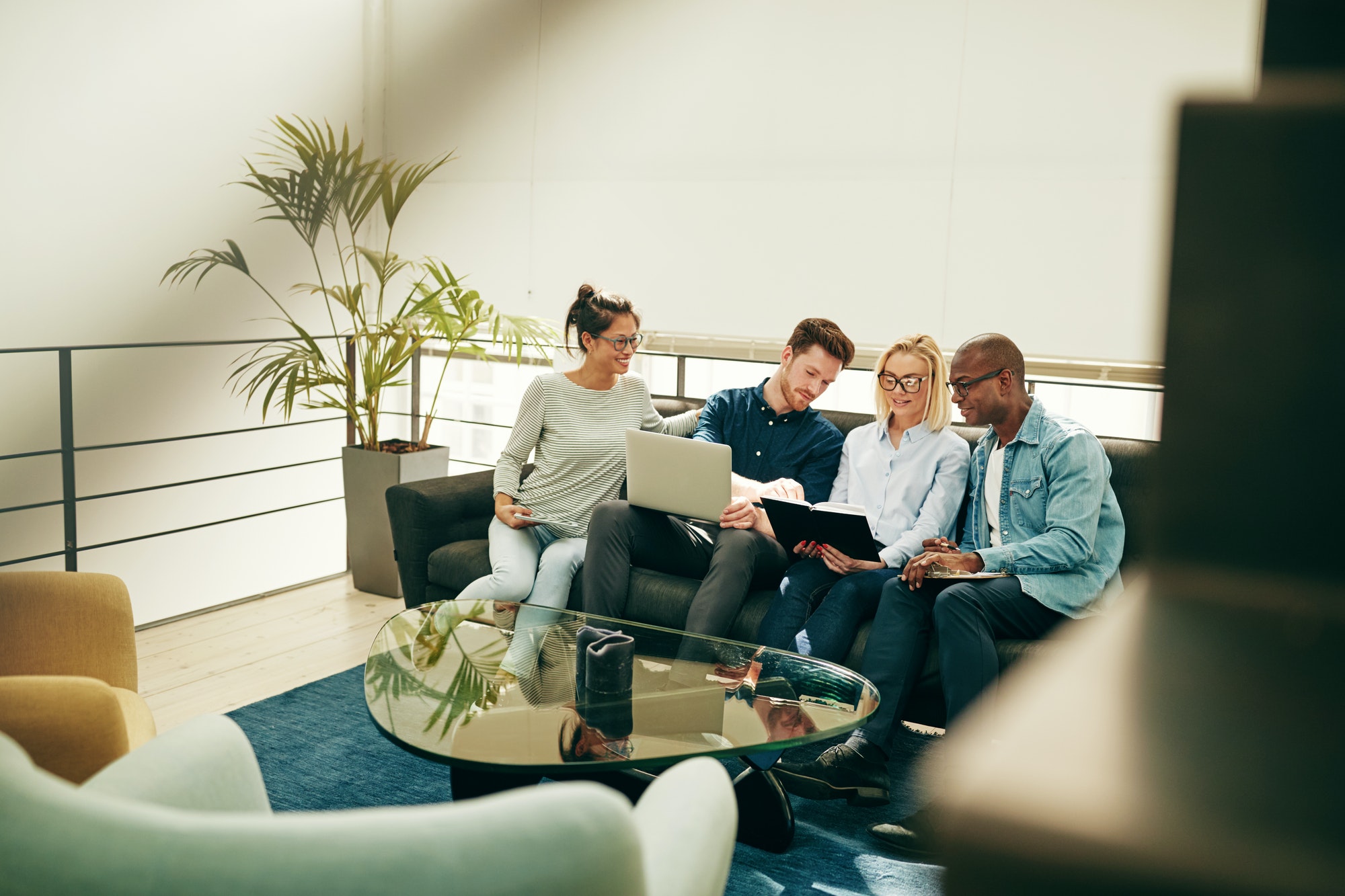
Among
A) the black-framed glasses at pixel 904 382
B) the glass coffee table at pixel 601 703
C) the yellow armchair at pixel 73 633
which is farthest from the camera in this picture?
the black-framed glasses at pixel 904 382

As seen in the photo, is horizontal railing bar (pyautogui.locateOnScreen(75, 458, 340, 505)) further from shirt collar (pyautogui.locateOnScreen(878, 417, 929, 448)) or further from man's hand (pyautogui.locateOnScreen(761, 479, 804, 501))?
shirt collar (pyautogui.locateOnScreen(878, 417, 929, 448))

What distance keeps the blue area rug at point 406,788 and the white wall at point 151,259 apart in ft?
4.88

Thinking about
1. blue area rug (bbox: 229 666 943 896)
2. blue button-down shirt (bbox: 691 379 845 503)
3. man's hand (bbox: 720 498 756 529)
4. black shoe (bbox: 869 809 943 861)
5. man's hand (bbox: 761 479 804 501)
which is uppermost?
blue button-down shirt (bbox: 691 379 845 503)

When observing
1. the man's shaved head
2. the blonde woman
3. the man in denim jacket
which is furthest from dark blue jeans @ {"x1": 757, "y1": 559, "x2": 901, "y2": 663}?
the man's shaved head

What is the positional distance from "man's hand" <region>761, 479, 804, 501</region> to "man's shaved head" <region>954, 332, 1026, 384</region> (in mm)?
613

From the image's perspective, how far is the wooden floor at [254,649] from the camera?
289 cm

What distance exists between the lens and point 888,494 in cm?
279

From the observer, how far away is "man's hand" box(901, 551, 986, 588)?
2430 mm

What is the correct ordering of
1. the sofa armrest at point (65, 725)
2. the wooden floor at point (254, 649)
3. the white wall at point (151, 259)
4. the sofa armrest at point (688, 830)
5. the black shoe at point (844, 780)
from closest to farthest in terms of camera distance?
the sofa armrest at point (688, 830)
the sofa armrest at point (65, 725)
the black shoe at point (844, 780)
the wooden floor at point (254, 649)
the white wall at point (151, 259)

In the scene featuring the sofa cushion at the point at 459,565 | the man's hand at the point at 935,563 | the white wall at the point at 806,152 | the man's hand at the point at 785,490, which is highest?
the white wall at the point at 806,152

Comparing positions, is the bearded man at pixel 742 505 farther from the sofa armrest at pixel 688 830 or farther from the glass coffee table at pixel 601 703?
the sofa armrest at pixel 688 830

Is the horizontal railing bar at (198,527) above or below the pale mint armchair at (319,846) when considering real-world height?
below

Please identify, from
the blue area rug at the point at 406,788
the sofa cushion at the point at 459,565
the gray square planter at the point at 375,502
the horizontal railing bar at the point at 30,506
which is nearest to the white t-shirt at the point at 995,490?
the blue area rug at the point at 406,788

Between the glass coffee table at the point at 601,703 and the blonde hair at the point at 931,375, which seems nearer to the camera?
the glass coffee table at the point at 601,703
